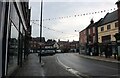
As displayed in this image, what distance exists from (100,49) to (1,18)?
153ft

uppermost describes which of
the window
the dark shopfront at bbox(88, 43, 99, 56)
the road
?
the window

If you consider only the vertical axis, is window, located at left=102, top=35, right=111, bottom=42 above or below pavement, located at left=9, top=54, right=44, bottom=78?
above

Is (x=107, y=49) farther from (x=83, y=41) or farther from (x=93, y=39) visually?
(x=83, y=41)

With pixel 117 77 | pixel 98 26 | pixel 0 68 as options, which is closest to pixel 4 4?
pixel 0 68

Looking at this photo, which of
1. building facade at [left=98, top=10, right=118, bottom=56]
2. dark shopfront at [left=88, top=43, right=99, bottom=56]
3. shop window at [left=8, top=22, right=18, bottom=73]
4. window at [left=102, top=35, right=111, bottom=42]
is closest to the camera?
shop window at [left=8, top=22, right=18, bottom=73]

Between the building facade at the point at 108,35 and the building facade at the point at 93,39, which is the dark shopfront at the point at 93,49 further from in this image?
the building facade at the point at 108,35

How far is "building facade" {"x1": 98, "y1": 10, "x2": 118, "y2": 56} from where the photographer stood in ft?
155

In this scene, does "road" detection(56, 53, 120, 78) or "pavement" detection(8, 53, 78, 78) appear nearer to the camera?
"pavement" detection(8, 53, 78, 78)

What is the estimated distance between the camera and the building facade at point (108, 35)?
47156mm

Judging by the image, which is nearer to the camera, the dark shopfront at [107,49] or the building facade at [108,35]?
the dark shopfront at [107,49]

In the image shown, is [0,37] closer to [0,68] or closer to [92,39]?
[0,68]

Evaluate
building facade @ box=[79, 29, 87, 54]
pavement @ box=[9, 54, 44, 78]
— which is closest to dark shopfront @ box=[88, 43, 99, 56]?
building facade @ box=[79, 29, 87, 54]

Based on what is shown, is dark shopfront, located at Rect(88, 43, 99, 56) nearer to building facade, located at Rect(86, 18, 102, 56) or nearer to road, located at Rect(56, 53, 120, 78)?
building facade, located at Rect(86, 18, 102, 56)

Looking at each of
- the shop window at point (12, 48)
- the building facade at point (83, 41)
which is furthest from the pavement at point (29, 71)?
the building facade at point (83, 41)
